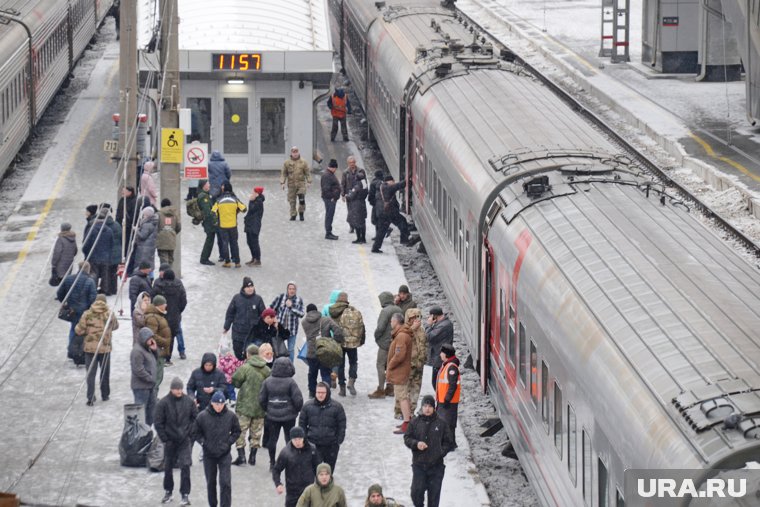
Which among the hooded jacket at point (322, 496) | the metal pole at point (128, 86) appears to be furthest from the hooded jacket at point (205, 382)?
the metal pole at point (128, 86)

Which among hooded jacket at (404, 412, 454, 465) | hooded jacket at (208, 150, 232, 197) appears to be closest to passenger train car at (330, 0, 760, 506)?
hooded jacket at (404, 412, 454, 465)

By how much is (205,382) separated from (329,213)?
36.0ft

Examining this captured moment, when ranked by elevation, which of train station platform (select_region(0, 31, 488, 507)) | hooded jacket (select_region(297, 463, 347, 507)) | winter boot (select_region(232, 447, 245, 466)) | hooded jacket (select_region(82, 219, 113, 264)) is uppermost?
hooded jacket (select_region(297, 463, 347, 507))

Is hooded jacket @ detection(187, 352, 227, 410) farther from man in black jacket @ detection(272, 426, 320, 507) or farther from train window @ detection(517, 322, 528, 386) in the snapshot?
train window @ detection(517, 322, 528, 386)

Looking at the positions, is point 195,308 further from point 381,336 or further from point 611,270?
point 611,270

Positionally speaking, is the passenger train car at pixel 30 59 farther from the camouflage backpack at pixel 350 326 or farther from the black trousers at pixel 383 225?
the camouflage backpack at pixel 350 326

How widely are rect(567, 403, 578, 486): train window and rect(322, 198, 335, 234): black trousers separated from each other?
1472cm

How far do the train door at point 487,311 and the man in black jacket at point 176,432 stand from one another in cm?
339

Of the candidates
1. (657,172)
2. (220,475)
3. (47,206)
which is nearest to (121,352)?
(220,475)

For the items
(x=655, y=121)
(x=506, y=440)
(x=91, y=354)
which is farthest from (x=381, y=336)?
(x=655, y=121)

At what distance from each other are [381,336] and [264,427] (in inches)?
105

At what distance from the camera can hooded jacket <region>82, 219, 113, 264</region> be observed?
24386 millimetres

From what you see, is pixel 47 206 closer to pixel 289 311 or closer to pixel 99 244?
pixel 99 244

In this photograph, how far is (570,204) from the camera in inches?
632
